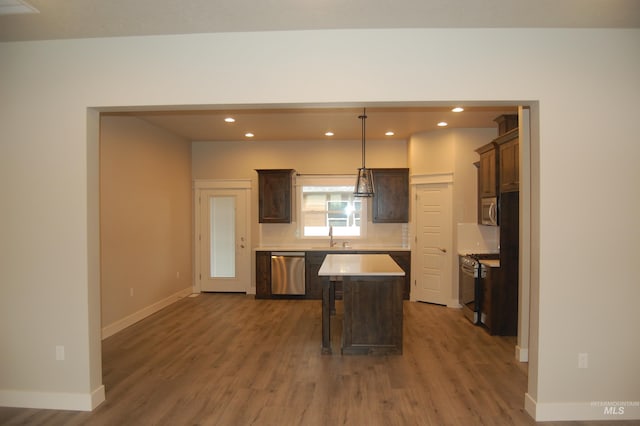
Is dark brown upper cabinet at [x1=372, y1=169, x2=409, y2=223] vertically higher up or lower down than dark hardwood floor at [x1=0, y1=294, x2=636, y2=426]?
higher up

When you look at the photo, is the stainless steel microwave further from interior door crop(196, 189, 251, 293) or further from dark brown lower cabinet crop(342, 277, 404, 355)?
interior door crop(196, 189, 251, 293)

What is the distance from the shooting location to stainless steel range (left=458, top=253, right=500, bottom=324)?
5.07 meters

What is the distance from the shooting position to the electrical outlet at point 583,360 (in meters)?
2.73

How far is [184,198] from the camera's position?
701 centimetres

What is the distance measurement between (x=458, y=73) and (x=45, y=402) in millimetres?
4101

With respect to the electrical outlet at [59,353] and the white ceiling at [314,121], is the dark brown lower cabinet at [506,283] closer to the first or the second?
the white ceiling at [314,121]

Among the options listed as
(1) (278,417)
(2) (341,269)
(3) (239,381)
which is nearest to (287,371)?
(3) (239,381)

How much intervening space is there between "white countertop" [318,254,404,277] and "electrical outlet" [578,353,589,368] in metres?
1.60

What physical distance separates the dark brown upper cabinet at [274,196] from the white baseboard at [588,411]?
500cm

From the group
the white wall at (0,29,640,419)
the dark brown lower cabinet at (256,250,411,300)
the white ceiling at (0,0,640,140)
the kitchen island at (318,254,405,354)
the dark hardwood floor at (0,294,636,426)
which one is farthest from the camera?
the dark brown lower cabinet at (256,250,411,300)

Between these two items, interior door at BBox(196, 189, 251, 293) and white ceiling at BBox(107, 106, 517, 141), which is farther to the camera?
interior door at BBox(196, 189, 251, 293)

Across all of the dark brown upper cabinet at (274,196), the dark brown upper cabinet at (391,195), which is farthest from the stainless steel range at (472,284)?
the dark brown upper cabinet at (274,196)

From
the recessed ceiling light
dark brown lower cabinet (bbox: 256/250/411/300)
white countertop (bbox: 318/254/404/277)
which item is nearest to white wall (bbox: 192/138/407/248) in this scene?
dark brown lower cabinet (bbox: 256/250/411/300)

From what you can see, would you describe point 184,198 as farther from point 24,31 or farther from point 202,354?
point 24,31
